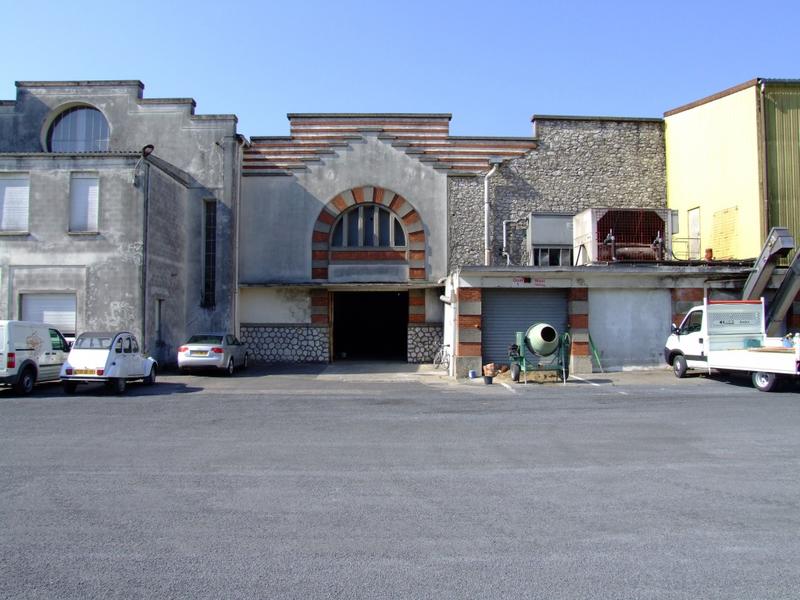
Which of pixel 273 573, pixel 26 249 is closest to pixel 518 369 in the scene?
pixel 273 573

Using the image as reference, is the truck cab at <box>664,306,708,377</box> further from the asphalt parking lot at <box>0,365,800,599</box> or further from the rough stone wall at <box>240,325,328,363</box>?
the rough stone wall at <box>240,325,328,363</box>

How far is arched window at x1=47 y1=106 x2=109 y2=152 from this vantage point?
25859 mm

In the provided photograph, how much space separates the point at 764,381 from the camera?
15375 mm

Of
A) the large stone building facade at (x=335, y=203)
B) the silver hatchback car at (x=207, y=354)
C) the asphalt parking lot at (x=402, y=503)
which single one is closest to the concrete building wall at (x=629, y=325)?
the large stone building facade at (x=335, y=203)

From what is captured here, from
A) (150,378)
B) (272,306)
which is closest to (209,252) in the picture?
(272,306)

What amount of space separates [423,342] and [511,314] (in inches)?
236

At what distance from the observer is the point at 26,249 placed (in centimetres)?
2114

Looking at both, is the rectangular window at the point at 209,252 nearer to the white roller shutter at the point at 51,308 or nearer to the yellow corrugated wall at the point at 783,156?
the white roller shutter at the point at 51,308

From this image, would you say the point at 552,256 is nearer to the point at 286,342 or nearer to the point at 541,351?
the point at 541,351

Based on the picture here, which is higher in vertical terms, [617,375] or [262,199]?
[262,199]

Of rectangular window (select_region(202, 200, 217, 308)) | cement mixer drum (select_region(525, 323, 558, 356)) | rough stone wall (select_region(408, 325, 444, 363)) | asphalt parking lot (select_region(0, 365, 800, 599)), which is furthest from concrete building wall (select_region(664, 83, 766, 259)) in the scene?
rectangular window (select_region(202, 200, 217, 308))

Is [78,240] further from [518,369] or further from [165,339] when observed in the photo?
[518,369]

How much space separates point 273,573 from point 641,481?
4496 mm

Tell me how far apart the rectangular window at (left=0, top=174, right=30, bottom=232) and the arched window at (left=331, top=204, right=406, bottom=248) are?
1117 cm
